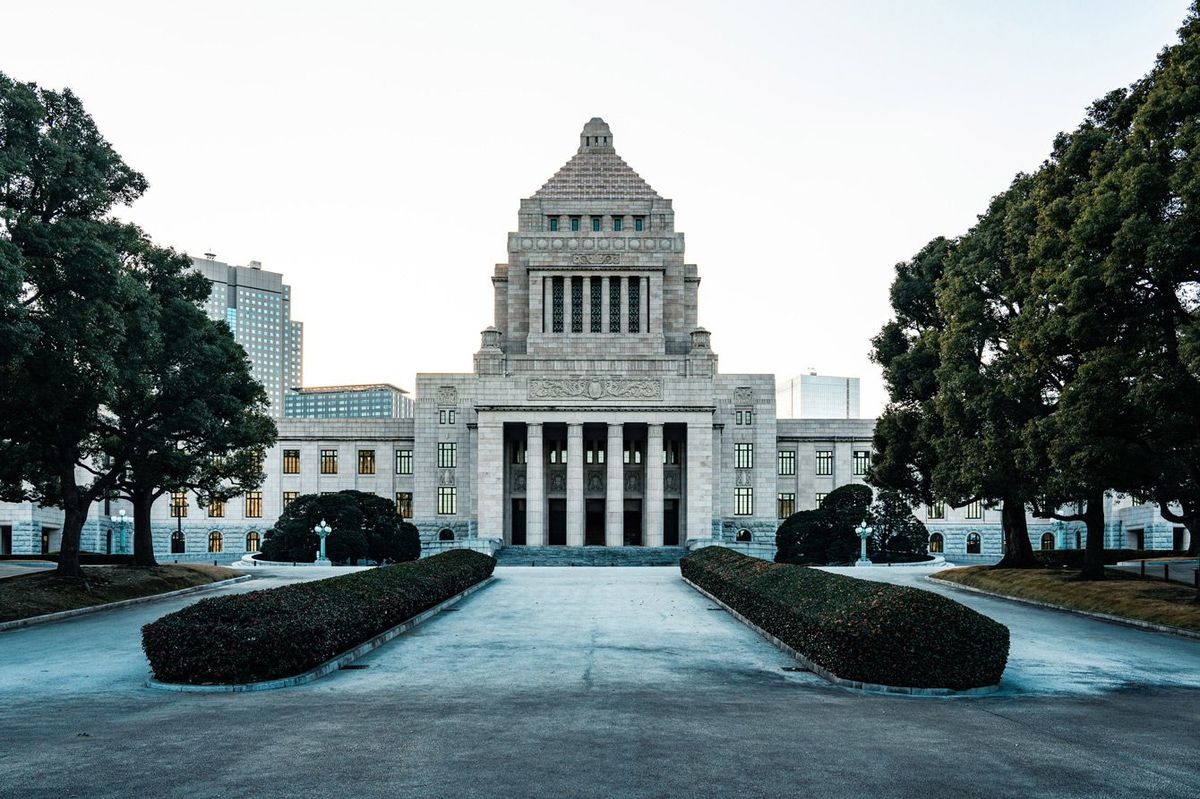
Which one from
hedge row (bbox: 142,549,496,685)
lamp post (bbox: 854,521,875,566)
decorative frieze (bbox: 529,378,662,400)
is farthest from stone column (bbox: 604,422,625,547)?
hedge row (bbox: 142,549,496,685)

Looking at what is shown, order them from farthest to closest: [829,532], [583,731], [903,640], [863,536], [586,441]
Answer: [586,441], [829,532], [863,536], [903,640], [583,731]

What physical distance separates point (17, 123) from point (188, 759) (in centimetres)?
2147

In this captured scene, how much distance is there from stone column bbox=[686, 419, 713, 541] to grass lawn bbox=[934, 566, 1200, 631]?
30468 mm

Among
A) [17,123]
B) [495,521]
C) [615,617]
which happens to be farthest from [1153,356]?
[495,521]

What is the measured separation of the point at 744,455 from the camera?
249 ft

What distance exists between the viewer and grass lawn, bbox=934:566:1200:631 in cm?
2534

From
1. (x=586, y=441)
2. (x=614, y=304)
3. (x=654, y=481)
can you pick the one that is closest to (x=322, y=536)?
(x=654, y=481)

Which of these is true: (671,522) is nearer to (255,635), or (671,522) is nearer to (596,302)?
(596,302)

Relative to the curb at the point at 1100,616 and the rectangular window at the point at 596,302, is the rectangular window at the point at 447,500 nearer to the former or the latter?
the rectangular window at the point at 596,302

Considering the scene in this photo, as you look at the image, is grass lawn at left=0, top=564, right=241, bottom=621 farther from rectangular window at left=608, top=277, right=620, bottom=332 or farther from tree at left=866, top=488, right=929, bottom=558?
rectangular window at left=608, top=277, right=620, bottom=332

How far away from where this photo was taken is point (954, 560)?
3027 inches

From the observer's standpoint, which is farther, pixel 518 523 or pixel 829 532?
pixel 518 523

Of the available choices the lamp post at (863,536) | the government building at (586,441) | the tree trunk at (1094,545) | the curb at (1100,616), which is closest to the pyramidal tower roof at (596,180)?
the government building at (586,441)

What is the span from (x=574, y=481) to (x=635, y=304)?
56.1 ft
